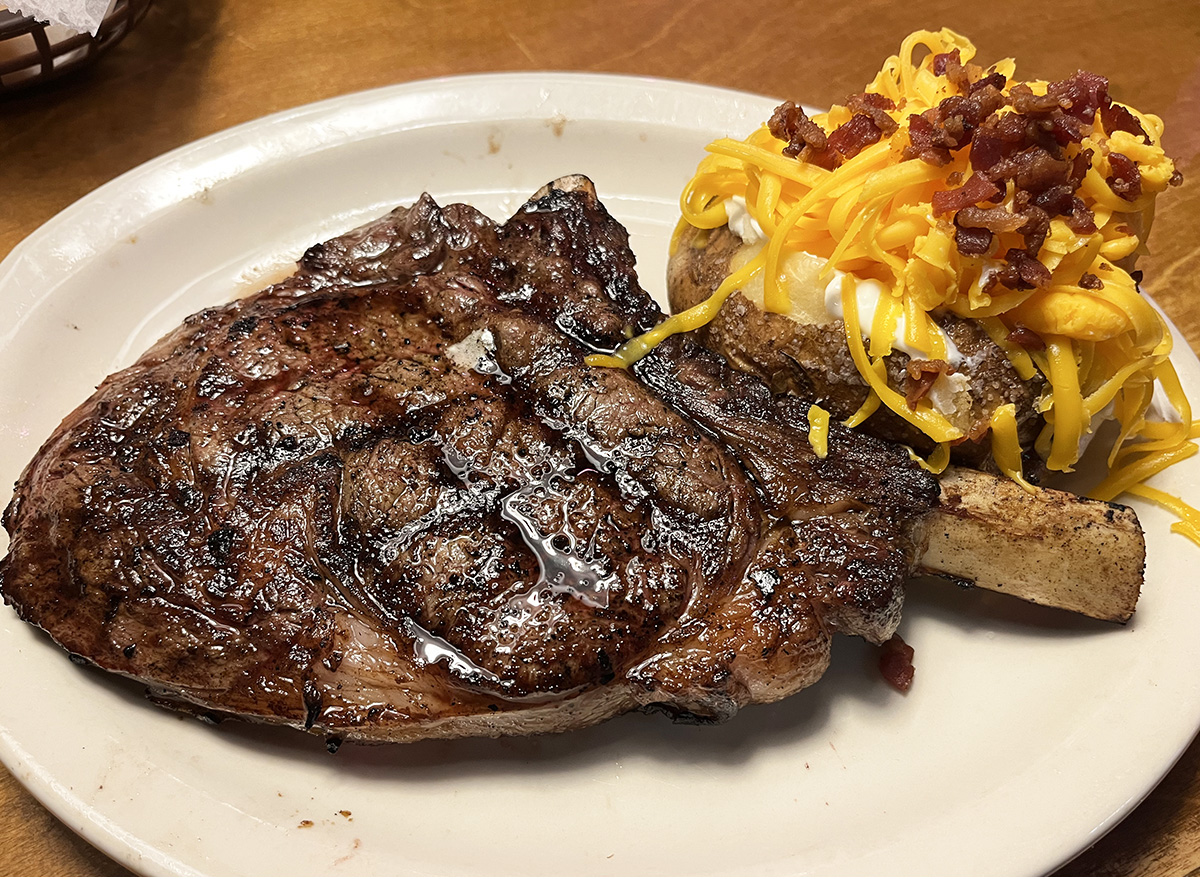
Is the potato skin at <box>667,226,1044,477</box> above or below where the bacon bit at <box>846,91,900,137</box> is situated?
below

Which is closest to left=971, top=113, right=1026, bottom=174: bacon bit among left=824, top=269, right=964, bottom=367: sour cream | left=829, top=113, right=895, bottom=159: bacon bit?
left=829, top=113, right=895, bottom=159: bacon bit

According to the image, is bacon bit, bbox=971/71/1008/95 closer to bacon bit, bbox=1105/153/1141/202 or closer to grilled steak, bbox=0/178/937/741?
bacon bit, bbox=1105/153/1141/202

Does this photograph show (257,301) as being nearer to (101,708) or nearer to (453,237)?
(453,237)

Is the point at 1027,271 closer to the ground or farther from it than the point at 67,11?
closer to the ground

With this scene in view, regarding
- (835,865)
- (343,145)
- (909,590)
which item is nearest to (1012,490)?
(909,590)

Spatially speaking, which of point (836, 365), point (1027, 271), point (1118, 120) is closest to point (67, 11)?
point (836, 365)

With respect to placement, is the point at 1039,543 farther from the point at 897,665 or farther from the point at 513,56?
the point at 513,56
